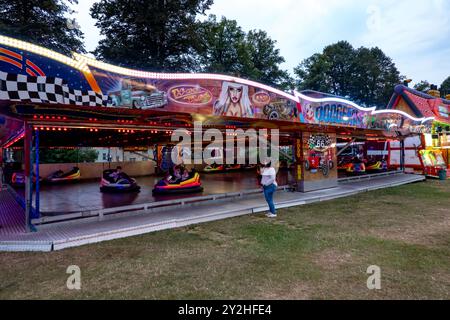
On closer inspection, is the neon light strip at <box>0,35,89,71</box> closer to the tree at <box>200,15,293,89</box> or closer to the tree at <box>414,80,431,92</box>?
the tree at <box>200,15,293,89</box>

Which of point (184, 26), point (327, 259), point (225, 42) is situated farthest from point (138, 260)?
point (225, 42)

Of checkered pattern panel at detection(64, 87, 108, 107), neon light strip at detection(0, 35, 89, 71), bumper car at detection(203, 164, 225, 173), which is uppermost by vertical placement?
neon light strip at detection(0, 35, 89, 71)

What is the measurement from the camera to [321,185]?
1125cm

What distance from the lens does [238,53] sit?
92.9 ft

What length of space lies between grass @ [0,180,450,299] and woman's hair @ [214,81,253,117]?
268cm

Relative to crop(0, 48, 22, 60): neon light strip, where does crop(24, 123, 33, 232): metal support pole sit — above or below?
below

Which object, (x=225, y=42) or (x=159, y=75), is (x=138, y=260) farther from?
(x=225, y=42)

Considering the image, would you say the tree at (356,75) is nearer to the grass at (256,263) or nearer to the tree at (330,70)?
the tree at (330,70)

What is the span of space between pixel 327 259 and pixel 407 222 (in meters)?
3.33

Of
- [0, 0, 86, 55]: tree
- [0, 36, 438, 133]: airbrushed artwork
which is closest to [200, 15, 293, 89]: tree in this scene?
[0, 0, 86, 55]: tree

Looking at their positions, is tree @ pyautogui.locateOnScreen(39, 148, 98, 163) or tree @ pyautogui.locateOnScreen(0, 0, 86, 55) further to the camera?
tree @ pyautogui.locateOnScreen(39, 148, 98, 163)

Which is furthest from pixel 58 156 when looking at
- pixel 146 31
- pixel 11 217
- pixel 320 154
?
pixel 320 154

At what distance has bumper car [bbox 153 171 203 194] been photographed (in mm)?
10406

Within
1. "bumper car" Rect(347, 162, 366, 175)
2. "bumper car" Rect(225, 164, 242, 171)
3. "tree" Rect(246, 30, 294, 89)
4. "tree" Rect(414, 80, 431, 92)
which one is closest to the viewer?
"bumper car" Rect(347, 162, 366, 175)
